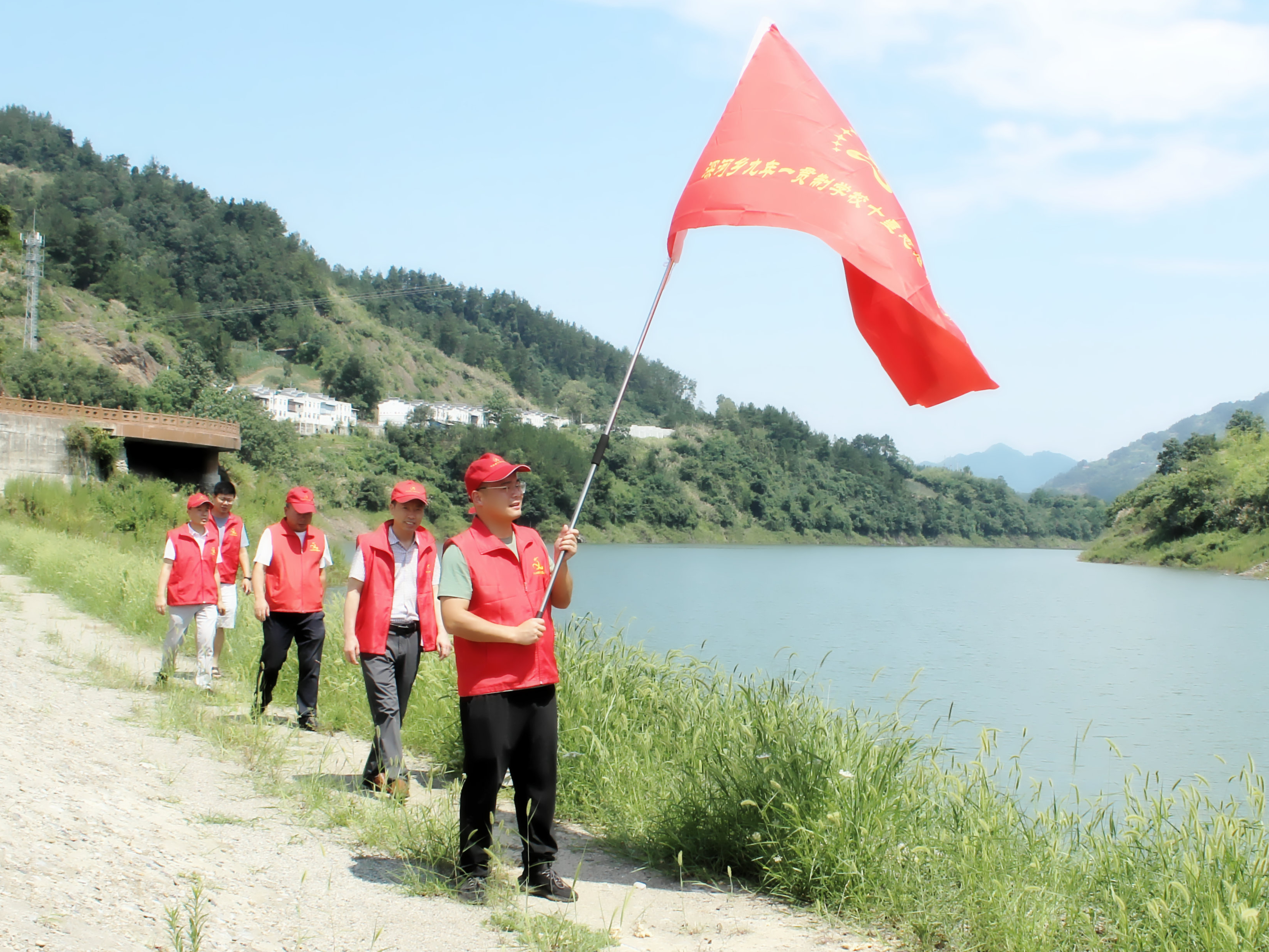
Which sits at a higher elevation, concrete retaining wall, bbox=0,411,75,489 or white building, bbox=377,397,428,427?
white building, bbox=377,397,428,427

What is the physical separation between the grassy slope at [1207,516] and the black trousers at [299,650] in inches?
2122

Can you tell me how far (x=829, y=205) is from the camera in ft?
16.0

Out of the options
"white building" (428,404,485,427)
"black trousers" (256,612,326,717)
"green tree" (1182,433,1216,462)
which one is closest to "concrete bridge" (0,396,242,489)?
"black trousers" (256,612,326,717)

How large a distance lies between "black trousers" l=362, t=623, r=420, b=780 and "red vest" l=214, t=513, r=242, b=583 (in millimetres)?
3517

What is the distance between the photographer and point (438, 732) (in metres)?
6.87

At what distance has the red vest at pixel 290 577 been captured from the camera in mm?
7262

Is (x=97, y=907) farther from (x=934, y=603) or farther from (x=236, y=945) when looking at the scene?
(x=934, y=603)

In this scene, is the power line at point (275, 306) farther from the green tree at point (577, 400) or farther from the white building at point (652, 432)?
the white building at point (652, 432)

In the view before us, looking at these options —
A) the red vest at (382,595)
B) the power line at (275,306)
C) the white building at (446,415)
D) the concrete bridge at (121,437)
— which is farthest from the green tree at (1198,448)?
the power line at (275,306)

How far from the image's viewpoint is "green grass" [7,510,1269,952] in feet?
13.1

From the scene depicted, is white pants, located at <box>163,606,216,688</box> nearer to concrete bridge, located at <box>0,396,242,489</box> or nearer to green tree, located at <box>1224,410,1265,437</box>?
concrete bridge, located at <box>0,396,242,489</box>

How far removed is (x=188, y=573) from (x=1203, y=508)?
63.1 meters

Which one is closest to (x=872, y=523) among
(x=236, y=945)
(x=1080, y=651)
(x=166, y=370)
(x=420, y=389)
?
(x=420, y=389)

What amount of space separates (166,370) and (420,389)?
201ft
